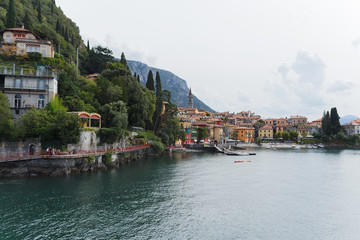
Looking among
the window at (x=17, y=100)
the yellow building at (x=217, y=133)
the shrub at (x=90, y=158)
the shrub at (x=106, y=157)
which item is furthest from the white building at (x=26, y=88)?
the yellow building at (x=217, y=133)

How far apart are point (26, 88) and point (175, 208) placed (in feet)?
97.7

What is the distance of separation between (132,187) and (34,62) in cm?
2844

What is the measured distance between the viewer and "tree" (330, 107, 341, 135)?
111500mm

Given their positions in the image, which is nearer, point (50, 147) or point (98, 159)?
point (50, 147)

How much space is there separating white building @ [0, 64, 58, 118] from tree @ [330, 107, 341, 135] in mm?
113912

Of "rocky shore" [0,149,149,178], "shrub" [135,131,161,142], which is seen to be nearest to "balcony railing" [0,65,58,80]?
"rocky shore" [0,149,149,178]

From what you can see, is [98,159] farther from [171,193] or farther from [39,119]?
[171,193]

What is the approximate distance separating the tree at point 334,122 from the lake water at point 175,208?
293 feet

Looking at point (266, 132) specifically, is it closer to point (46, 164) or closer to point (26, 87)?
point (26, 87)

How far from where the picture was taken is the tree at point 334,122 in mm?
111500

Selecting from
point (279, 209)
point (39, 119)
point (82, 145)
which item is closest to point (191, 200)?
point (279, 209)

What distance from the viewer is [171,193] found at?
26.6 metres

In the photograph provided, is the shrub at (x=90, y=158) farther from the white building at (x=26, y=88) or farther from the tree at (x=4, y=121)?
the white building at (x=26, y=88)

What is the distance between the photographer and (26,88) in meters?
37.2
